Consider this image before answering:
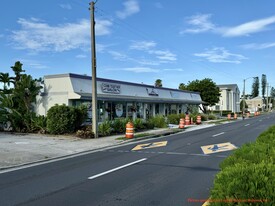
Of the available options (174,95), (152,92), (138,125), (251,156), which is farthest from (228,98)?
(251,156)

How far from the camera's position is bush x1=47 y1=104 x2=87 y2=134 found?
69.7ft

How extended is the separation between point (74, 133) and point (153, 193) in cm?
1564

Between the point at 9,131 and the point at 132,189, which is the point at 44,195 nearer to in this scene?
the point at 132,189

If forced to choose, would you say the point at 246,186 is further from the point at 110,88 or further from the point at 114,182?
the point at 110,88

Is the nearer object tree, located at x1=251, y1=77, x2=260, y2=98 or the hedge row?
the hedge row

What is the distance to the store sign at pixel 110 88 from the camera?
29209mm

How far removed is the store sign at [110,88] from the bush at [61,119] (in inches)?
289

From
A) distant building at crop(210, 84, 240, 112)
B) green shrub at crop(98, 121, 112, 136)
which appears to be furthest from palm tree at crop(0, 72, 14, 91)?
distant building at crop(210, 84, 240, 112)

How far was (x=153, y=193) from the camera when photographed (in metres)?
6.93

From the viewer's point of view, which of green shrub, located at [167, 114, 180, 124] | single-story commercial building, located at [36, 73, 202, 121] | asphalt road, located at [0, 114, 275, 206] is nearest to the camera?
asphalt road, located at [0, 114, 275, 206]

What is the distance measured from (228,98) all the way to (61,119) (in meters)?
79.6

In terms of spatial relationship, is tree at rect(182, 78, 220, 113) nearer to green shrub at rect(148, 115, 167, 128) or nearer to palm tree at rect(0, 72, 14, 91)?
green shrub at rect(148, 115, 167, 128)

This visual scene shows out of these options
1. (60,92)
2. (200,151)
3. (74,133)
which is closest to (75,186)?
(200,151)

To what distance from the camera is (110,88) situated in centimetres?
3034
